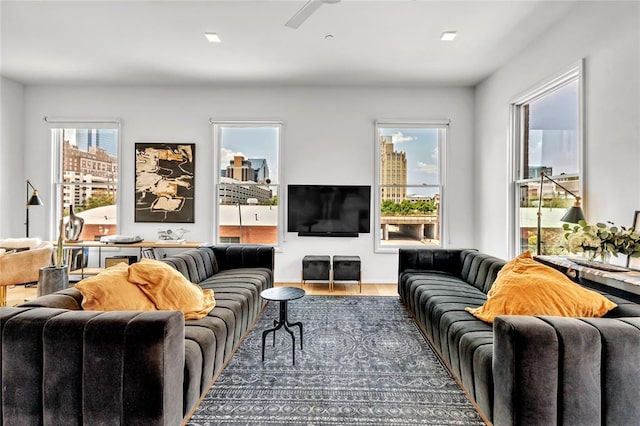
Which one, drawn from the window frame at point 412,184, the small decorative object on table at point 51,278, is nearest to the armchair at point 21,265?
the small decorative object on table at point 51,278

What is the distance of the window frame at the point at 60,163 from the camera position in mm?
5094

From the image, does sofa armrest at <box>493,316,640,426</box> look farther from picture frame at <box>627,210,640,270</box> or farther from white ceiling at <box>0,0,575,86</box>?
white ceiling at <box>0,0,575,86</box>


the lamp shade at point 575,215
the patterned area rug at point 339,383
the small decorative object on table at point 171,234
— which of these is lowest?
the patterned area rug at point 339,383

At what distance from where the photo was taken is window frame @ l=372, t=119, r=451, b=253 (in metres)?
5.05

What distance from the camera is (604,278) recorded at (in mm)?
2268

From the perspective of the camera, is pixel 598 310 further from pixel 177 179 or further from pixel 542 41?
pixel 177 179

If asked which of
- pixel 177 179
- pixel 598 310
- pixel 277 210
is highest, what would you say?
pixel 177 179

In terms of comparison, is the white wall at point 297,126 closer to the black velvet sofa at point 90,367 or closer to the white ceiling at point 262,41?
the white ceiling at point 262,41

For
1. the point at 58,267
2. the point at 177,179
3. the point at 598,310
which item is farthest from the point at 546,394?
the point at 177,179

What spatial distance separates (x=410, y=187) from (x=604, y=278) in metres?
3.08

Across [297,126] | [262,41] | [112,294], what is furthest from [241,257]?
[262,41]

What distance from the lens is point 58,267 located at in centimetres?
317

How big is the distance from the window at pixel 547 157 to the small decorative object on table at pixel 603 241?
0.60 metres

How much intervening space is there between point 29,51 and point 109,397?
14.9 ft
